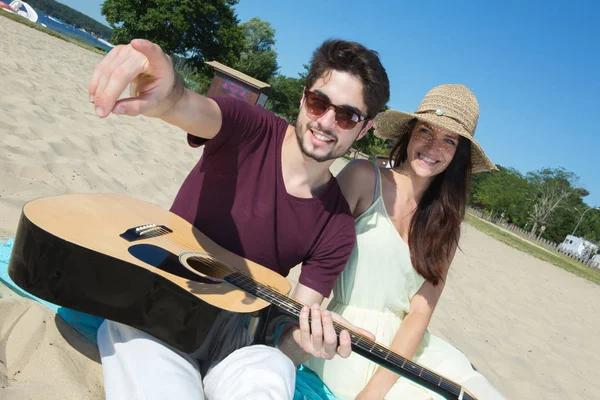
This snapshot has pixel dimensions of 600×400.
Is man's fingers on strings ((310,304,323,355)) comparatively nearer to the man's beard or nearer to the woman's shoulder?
the man's beard

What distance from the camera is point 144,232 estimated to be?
1.95 meters

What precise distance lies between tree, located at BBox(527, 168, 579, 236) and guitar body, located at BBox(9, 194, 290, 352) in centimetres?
6158

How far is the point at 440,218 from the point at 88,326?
80.3 inches

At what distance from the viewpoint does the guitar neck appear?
5.30 ft

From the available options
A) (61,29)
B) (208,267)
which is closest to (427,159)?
(208,267)

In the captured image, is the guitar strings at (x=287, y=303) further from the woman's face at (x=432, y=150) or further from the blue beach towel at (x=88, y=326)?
the woman's face at (x=432, y=150)

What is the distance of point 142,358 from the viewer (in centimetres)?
158

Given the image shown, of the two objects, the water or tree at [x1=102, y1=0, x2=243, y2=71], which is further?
the water

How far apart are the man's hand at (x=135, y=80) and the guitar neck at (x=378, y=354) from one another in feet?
2.61

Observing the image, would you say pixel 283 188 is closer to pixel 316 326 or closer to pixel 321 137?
pixel 321 137

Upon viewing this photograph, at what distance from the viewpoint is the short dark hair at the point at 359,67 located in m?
2.21

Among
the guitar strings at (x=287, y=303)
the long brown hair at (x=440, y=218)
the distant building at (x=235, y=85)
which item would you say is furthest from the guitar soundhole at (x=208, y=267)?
the distant building at (x=235, y=85)

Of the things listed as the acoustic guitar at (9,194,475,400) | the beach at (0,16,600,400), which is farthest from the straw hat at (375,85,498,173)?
the beach at (0,16,600,400)

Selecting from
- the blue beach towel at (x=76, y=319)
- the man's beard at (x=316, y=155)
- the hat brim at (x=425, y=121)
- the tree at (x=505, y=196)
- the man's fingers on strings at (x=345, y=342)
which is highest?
the tree at (x=505, y=196)
